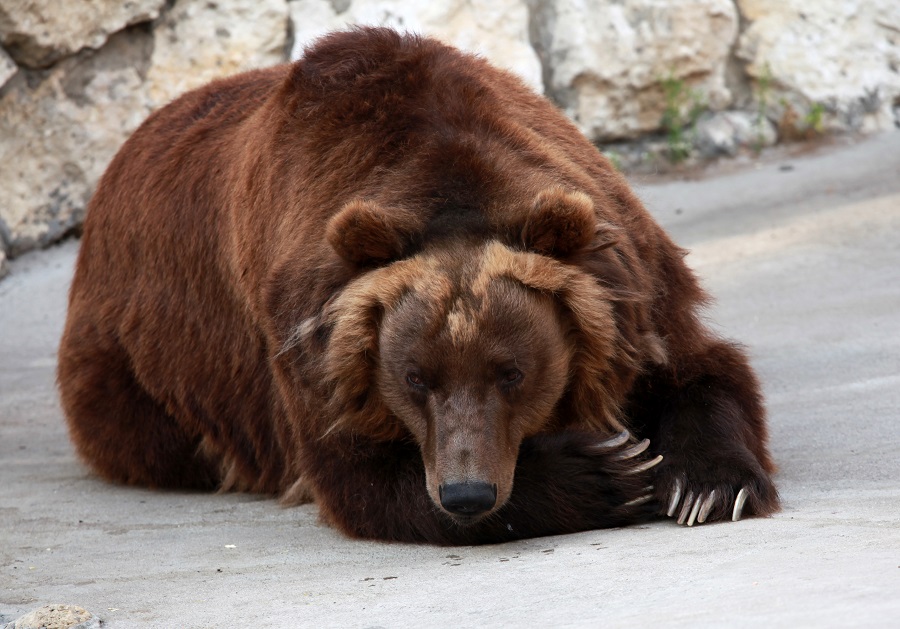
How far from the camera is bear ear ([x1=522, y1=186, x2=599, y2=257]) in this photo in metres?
4.18

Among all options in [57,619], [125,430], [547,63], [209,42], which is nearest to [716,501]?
[57,619]

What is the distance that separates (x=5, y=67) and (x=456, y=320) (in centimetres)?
672

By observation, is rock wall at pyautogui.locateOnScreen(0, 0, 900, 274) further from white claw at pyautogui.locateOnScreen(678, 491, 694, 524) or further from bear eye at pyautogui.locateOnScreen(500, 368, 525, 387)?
white claw at pyautogui.locateOnScreen(678, 491, 694, 524)

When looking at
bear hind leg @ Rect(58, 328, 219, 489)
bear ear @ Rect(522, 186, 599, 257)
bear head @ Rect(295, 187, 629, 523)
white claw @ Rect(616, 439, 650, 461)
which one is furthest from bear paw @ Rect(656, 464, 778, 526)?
bear hind leg @ Rect(58, 328, 219, 489)

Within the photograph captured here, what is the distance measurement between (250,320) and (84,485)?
1.51 m

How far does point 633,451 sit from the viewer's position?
14.6 ft

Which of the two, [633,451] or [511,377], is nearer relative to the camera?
[511,377]

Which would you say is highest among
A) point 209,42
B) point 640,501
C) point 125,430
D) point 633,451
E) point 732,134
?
point 209,42

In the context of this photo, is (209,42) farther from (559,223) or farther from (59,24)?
(559,223)

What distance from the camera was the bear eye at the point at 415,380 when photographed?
4230 millimetres

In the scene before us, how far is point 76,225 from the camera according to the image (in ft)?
33.4

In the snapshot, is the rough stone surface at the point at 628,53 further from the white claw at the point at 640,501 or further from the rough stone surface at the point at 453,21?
the white claw at the point at 640,501

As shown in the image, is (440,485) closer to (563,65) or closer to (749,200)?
(749,200)

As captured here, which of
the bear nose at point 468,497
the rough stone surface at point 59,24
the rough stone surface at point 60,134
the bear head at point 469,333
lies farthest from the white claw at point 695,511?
the rough stone surface at point 59,24
